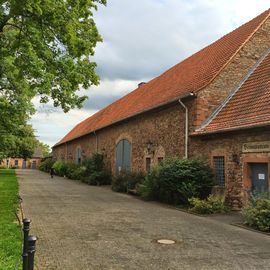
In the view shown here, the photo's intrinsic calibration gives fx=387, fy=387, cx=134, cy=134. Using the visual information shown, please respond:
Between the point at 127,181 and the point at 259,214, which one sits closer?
the point at 259,214

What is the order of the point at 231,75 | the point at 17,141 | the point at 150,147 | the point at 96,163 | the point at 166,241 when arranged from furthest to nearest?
the point at 17,141 < the point at 96,163 < the point at 150,147 < the point at 231,75 < the point at 166,241

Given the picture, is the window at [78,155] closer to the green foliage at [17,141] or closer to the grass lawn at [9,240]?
the green foliage at [17,141]

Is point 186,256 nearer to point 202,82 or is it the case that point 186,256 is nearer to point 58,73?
point 58,73

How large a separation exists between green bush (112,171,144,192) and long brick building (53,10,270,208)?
99 centimetres

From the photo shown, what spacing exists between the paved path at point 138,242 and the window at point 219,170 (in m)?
2.74

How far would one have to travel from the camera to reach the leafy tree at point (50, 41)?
11016 millimetres

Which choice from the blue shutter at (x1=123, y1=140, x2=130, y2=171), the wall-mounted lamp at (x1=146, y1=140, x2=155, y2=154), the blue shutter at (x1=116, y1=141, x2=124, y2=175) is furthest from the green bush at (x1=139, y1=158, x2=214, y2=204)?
the blue shutter at (x1=116, y1=141, x2=124, y2=175)

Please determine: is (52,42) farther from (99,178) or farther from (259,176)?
(99,178)

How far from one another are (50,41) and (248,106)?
7818 millimetres

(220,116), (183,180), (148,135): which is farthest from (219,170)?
(148,135)

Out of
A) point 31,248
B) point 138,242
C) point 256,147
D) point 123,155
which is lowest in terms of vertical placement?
point 138,242

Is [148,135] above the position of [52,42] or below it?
→ below

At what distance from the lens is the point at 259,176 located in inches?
531

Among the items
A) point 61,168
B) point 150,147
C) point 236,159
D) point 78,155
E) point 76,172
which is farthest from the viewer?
point 78,155
